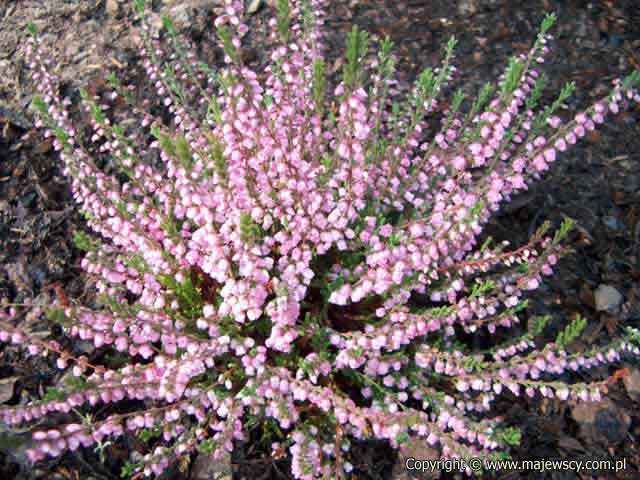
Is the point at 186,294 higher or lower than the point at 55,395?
lower

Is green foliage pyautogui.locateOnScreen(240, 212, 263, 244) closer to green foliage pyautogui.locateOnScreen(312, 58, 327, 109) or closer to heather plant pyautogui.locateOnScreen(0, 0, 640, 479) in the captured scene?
heather plant pyautogui.locateOnScreen(0, 0, 640, 479)

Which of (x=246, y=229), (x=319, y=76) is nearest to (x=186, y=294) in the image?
(x=246, y=229)

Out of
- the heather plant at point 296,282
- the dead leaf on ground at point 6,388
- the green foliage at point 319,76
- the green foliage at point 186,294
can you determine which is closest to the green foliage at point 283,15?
the heather plant at point 296,282

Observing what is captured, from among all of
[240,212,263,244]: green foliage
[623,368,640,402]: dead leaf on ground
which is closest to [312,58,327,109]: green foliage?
[240,212,263,244]: green foliage

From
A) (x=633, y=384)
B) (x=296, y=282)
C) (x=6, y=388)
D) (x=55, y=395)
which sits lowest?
(x=633, y=384)

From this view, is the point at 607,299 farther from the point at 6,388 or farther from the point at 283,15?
the point at 6,388

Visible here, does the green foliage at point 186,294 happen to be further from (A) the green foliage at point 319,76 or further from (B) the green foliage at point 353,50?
(B) the green foliage at point 353,50

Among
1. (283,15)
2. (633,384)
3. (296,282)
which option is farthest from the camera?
(633,384)

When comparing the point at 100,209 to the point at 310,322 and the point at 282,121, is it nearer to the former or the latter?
the point at 282,121

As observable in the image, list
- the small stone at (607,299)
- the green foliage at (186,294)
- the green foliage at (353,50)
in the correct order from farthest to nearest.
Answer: the small stone at (607,299) → the green foliage at (186,294) → the green foliage at (353,50)
